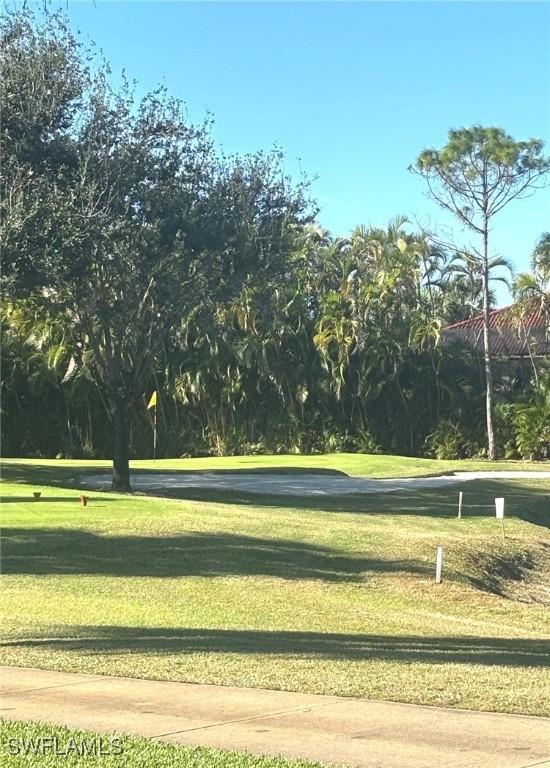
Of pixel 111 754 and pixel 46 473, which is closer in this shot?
pixel 111 754

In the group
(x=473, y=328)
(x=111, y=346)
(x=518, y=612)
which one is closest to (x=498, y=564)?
(x=518, y=612)

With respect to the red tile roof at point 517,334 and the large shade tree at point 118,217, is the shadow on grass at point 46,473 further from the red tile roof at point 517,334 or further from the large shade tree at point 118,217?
the red tile roof at point 517,334

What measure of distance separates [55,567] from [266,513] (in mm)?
6712

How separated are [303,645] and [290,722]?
3.94 metres

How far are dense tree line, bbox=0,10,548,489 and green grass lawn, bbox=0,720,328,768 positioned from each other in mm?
12101

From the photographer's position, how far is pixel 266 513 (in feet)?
Answer: 73.4

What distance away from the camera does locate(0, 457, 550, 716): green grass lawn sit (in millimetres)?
9234

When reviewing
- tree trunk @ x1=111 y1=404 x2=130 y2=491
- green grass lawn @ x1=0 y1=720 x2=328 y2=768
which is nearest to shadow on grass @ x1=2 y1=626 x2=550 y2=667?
green grass lawn @ x1=0 y1=720 x2=328 y2=768

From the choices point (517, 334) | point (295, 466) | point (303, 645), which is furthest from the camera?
point (517, 334)

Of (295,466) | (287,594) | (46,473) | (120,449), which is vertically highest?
(120,449)

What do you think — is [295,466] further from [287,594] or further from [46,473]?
[287,594]

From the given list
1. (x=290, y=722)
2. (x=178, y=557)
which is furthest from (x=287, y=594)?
(x=290, y=722)

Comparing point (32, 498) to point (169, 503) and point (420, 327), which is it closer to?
point (169, 503)

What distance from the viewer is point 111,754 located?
616 centimetres
